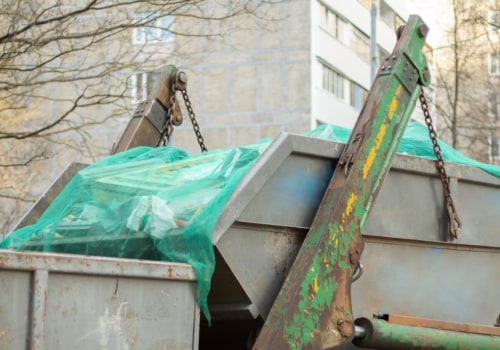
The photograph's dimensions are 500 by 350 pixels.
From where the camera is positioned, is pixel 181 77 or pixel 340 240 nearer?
pixel 340 240

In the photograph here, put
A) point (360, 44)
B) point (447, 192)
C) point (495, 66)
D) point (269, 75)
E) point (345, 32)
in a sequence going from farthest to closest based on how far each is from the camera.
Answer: point (495, 66) → point (360, 44) → point (345, 32) → point (269, 75) → point (447, 192)

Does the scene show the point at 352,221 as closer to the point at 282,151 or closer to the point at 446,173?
the point at 282,151

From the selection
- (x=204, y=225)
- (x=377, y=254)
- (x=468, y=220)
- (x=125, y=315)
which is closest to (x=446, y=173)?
(x=468, y=220)

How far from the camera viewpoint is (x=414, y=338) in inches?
193

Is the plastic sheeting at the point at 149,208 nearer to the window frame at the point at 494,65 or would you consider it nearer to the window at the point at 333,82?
the window frame at the point at 494,65

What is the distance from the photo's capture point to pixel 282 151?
4641 mm

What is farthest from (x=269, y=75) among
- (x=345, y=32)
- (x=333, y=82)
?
(x=345, y=32)

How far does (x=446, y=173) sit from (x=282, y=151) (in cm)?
114

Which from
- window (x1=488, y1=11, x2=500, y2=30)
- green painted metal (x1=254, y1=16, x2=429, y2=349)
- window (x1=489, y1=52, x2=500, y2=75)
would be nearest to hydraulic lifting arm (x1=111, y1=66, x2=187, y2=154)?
green painted metal (x1=254, y1=16, x2=429, y2=349)

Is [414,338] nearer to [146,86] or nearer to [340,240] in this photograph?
[340,240]

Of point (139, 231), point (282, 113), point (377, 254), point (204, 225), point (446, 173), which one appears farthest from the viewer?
point (282, 113)

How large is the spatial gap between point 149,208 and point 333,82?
84.6ft

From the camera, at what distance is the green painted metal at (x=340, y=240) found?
4504mm

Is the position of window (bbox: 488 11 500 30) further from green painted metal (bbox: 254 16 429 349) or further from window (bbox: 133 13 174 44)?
green painted metal (bbox: 254 16 429 349)
